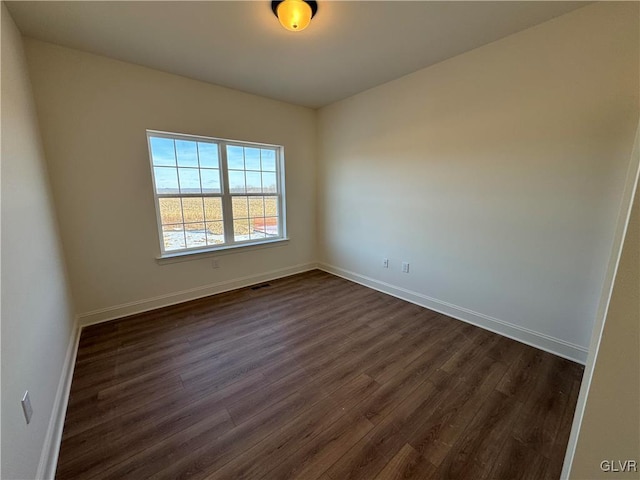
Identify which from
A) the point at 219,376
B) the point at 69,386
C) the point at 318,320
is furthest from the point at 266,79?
the point at 69,386

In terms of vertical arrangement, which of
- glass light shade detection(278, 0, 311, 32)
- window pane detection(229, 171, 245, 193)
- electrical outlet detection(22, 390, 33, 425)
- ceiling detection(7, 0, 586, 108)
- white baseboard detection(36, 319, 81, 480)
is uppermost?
ceiling detection(7, 0, 586, 108)

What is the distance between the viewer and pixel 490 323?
8.18 feet

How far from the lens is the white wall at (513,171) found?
180 centimetres

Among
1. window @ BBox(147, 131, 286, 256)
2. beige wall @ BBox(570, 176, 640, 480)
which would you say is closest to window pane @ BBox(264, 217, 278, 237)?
window @ BBox(147, 131, 286, 256)

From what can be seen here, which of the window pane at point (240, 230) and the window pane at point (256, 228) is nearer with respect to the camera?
the window pane at point (240, 230)

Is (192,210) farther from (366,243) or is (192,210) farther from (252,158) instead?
(366,243)

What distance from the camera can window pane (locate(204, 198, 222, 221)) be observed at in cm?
324

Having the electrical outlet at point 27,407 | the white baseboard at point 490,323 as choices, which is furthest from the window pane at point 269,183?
the electrical outlet at point 27,407

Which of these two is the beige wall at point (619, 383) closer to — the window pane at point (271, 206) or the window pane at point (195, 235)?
the window pane at point (195, 235)

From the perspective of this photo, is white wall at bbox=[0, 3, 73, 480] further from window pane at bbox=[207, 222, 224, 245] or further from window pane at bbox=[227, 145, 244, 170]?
window pane at bbox=[227, 145, 244, 170]

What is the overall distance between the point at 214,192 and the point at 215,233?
533mm

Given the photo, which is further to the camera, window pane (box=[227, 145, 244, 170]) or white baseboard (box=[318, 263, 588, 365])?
window pane (box=[227, 145, 244, 170])

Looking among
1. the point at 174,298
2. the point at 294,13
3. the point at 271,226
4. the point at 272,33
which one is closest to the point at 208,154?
the point at 271,226

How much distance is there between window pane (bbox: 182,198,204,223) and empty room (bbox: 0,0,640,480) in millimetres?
26
